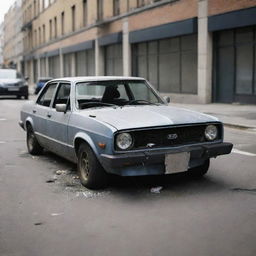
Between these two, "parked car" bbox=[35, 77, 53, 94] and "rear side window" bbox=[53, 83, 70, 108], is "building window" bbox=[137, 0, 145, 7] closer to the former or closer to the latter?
"parked car" bbox=[35, 77, 53, 94]

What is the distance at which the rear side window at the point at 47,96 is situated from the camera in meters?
8.28

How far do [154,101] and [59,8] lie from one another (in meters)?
40.1

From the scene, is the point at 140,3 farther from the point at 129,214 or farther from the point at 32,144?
the point at 129,214

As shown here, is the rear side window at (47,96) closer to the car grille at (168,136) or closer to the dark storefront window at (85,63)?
the car grille at (168,136)

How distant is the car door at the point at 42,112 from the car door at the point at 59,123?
0.21 metres

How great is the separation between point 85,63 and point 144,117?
109 ft

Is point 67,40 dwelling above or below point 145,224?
above

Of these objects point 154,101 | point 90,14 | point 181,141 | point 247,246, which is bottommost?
point 247,246

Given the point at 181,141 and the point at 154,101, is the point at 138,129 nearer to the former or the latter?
the point at 181,141

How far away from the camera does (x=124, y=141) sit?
19.3 ft

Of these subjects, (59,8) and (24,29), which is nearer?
(59,8)

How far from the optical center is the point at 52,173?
7.39 m

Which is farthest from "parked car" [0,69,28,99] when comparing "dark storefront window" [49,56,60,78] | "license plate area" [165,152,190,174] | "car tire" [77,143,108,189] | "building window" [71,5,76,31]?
"license plate area" [165,152,190,174]

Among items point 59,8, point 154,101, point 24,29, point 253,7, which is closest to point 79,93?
point 154,101
